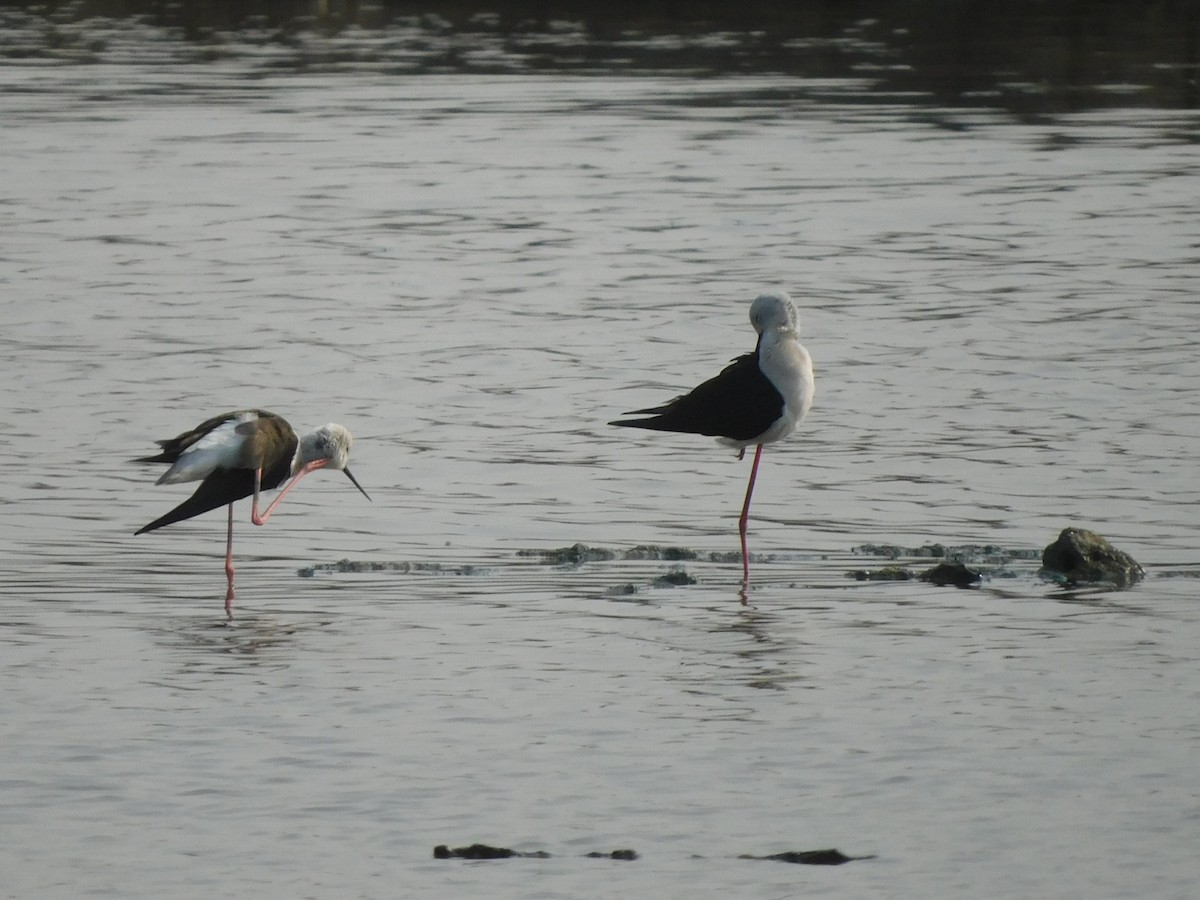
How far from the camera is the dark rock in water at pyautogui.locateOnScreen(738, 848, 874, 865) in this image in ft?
21.3

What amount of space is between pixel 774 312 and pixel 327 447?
2176 mm

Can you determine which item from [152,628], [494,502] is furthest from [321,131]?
[152,628]

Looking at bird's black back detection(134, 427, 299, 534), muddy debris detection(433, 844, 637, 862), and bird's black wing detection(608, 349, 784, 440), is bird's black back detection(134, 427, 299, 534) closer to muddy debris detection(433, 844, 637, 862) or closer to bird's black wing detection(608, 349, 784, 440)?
bird's black wing detection(608, 349, 784, 440)

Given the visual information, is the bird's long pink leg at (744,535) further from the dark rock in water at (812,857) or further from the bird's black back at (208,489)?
the dark rock in water at (812,857)

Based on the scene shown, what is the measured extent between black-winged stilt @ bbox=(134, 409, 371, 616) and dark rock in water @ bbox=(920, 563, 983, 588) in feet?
9.45

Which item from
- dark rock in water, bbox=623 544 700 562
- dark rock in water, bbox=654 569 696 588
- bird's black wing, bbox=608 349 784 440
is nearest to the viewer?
dark rock in water, bbox=654 569 696 588

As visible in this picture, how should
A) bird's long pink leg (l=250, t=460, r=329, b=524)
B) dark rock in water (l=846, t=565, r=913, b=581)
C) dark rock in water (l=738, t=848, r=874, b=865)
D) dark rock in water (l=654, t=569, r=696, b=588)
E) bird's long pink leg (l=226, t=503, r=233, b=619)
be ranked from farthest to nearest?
1. bird's long pink leg (l=250, t=460, r=329, b=524)
2. dark rock in water (l=654, t=569, r=696, b=588)
3. dark rock in water (l=846, t=565, r=913, b=581)
4. bird's long pink leg (l=226, t=503, r=233, b=619)
5. dark rock in water (l=738, t=848, r=874, b=865)

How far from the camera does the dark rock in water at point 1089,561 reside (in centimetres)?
955

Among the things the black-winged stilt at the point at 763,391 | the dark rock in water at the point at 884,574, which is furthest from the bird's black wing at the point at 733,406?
the dark rock in water at the point at 884,574

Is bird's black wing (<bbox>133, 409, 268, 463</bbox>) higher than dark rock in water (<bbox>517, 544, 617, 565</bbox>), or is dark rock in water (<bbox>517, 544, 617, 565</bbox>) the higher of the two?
bird's black wing (<bbox>133, 409, 268, 463</bbox>)

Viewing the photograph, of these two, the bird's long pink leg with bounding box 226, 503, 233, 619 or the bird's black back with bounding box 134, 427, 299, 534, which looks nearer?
the bird's long pink leg with bounding box 226, 503, 233, 619

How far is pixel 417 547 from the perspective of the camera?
34.5 feet

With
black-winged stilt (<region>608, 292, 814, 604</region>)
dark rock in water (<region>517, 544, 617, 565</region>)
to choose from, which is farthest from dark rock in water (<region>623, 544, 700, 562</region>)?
black-winged stilt (<region>608, 292, 814, 604</region>)

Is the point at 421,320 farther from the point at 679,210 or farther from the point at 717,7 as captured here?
the point at 717,7
